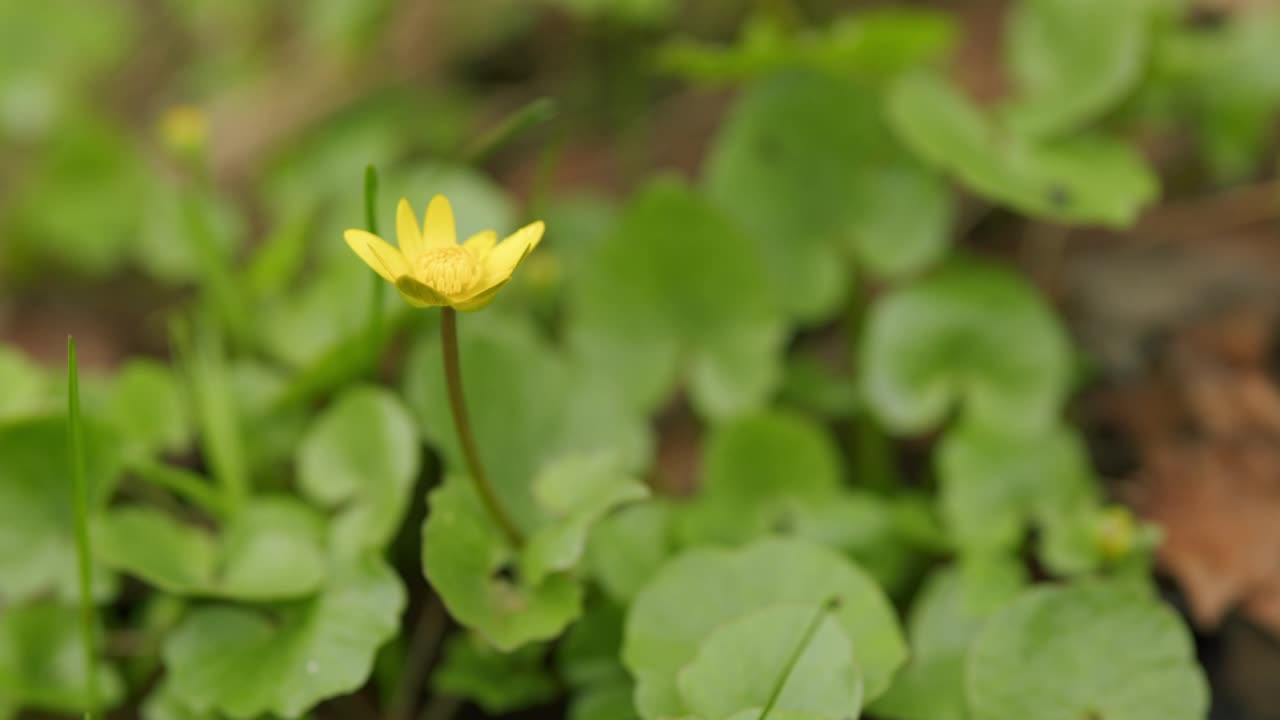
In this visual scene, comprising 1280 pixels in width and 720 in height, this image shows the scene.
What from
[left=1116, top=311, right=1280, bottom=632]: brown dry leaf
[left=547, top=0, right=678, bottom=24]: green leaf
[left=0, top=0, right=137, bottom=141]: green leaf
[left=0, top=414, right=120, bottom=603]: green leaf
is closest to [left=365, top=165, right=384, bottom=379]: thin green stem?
[left=0, top=414, right=120, bottom=603]: green leaf

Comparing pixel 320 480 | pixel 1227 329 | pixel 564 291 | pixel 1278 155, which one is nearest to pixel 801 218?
pixel 564 291

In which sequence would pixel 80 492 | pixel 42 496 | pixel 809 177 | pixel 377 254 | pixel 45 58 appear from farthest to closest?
pixel 45 58 → pixel 809 177 → pixel 42 496 → pixel 80 492 → pixel 377 254

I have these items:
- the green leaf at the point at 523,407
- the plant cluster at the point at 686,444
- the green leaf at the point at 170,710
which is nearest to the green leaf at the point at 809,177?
the plant cluster at the point at 686,444

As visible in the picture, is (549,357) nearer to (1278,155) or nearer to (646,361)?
(646,361)

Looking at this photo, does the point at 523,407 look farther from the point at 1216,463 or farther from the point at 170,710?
the point at 1216,463

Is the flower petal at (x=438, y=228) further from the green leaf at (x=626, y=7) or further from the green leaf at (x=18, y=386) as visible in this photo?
the green leaf at (x=626, y=7)

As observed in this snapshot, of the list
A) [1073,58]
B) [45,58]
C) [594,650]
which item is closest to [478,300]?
[594,650]
